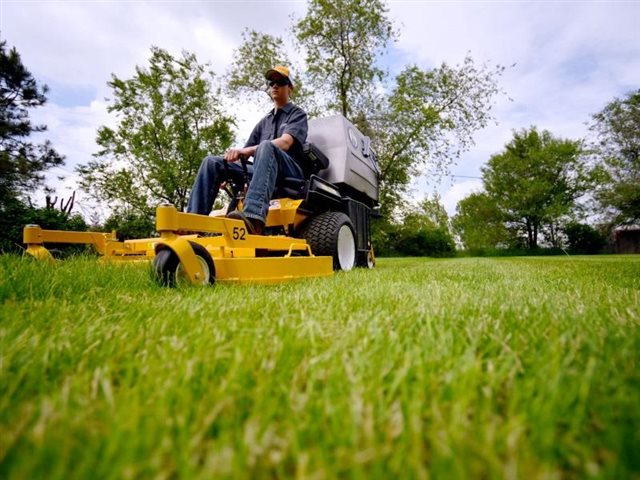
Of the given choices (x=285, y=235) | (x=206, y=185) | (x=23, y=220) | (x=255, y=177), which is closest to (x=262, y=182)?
(x=255, y=177)

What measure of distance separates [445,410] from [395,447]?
0.15 m

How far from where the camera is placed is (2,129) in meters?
10.8

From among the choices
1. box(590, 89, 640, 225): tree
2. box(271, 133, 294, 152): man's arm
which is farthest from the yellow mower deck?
box(590, 89, 640, 225): tree

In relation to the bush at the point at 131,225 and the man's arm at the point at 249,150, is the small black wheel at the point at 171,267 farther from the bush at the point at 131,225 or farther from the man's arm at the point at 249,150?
the bush at the point at 131,225

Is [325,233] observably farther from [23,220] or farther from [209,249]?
[23,220]

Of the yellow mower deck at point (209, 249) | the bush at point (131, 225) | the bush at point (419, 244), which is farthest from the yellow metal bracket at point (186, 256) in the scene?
the bush at point (419, 244)

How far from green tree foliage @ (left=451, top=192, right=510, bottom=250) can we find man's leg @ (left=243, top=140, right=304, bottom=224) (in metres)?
35.0

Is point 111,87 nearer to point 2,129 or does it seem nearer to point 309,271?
point 2,129

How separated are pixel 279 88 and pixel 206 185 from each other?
4.66ft

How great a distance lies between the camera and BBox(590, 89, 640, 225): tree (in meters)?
25.6

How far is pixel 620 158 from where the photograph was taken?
27.7 metres

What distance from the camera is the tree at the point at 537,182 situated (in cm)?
3256

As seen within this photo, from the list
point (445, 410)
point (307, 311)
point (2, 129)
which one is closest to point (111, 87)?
point (2, 129)

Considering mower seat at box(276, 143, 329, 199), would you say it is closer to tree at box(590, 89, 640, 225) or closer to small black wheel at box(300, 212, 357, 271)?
small black wheel at box(300, 212, 357, 271)
